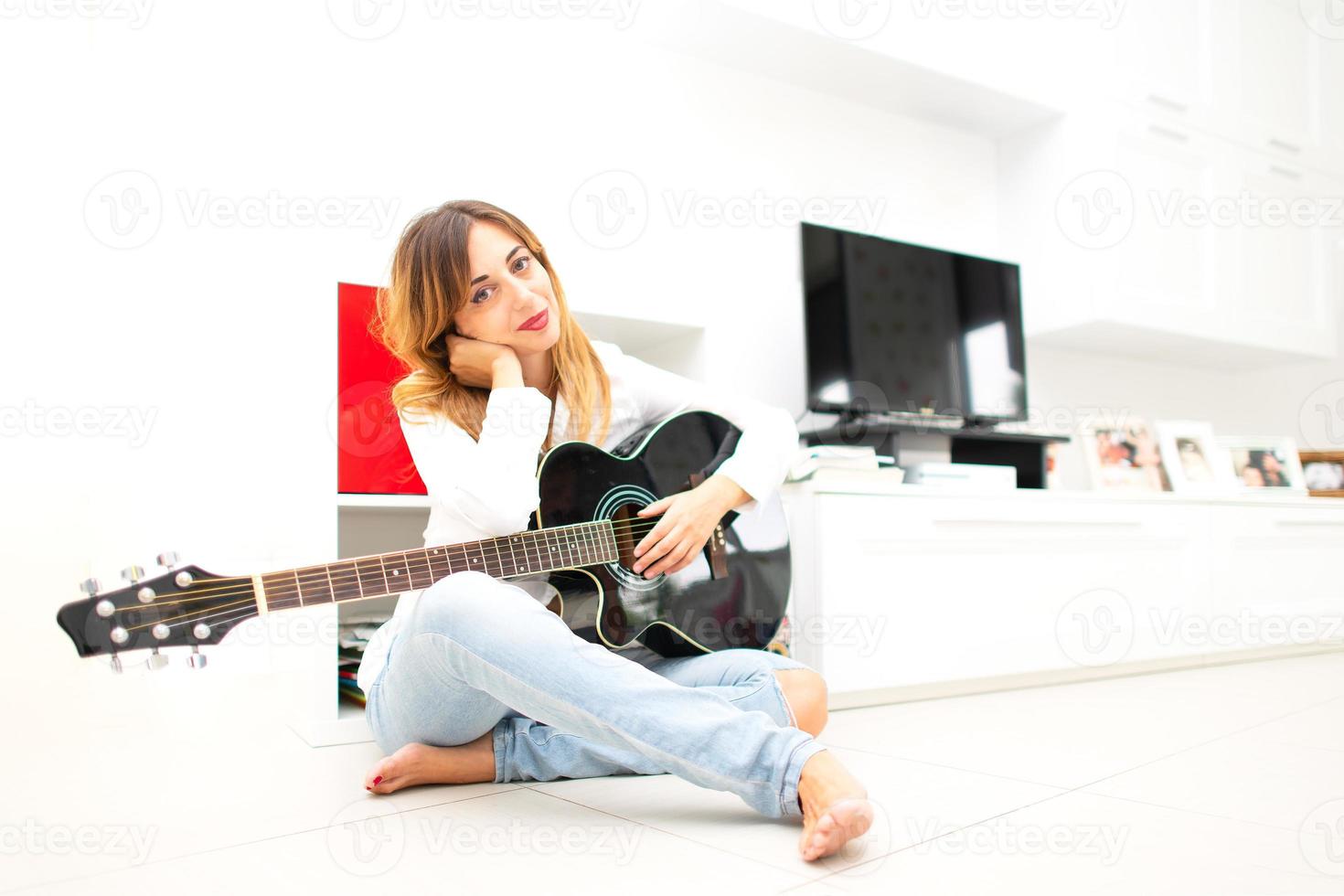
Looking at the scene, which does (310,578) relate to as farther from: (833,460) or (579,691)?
(833,460)

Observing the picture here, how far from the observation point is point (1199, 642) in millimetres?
2400

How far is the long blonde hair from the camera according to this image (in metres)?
1.27

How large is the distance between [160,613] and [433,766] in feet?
1.48

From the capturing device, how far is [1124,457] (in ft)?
9.34

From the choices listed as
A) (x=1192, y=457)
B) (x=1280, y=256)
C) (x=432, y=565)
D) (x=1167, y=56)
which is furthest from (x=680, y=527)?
(x=1280, y=256)

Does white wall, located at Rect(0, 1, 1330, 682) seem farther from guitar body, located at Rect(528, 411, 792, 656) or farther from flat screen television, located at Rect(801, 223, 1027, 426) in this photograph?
guitar body, located at Rect(528, 411, 792, 656)

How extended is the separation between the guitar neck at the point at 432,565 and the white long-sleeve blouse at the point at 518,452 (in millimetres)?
38

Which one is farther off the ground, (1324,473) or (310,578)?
A: (1324,473)

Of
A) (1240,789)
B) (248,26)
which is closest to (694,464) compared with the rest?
(1240,789)

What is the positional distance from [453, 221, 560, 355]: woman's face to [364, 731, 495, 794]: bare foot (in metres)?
0.56

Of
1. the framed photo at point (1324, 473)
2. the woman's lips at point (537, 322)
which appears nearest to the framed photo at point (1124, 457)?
the framed photo at point (1324, 473)

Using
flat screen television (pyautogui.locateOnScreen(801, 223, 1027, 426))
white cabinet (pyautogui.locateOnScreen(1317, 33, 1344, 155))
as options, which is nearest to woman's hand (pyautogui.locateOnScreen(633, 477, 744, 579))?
flat screen television (pyautogui.locateOnScreen(801, 223, 1027, 426))

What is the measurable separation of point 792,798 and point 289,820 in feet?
1.98

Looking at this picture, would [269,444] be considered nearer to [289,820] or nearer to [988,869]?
[289,820]
